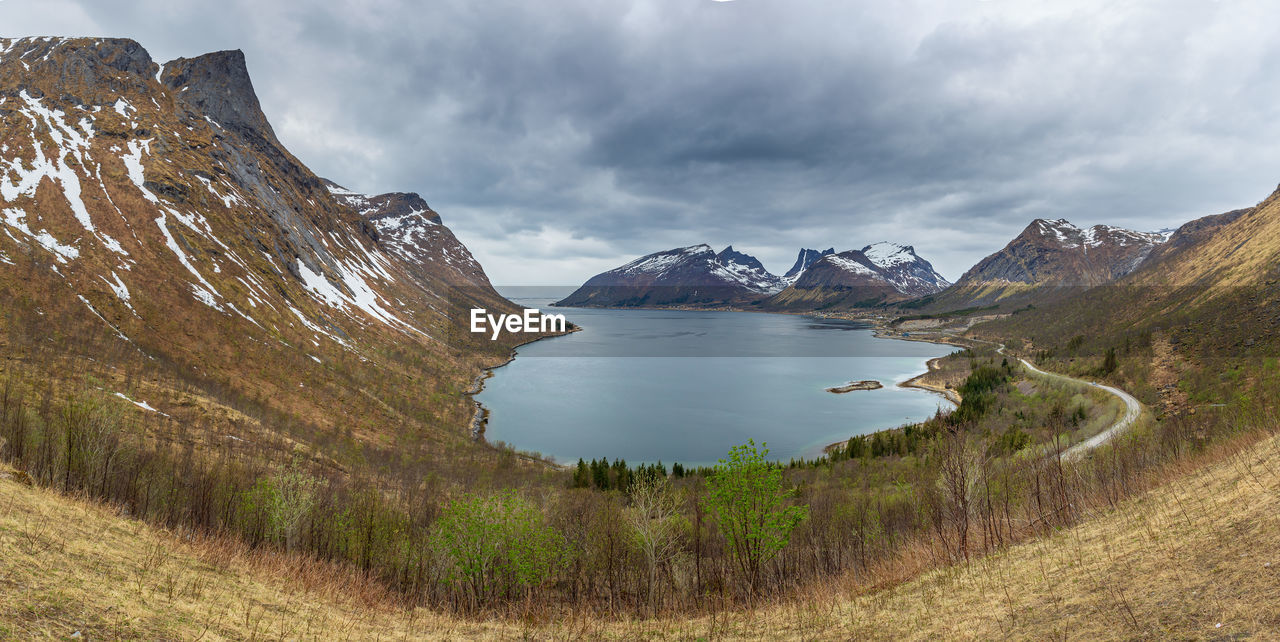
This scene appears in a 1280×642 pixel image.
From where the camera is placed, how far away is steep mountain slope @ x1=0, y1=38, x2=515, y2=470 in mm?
51688

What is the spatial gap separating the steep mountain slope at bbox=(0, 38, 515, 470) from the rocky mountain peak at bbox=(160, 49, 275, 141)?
0.65 m

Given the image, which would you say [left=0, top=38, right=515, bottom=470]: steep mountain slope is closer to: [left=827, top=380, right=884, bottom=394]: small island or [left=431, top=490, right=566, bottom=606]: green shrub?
[left=431, top=490, right=566, bottom=606]: green shrub

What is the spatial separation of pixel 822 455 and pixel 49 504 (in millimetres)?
71319

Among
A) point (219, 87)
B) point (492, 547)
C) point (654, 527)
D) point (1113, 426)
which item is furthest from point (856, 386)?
point (219, 87)

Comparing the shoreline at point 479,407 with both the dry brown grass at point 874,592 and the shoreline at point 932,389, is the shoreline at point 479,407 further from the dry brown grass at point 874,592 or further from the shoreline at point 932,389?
the shoreline at point 932,389

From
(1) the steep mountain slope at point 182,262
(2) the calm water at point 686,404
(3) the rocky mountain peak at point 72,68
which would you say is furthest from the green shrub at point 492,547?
(3) the rocky mountain peak at point 72,68

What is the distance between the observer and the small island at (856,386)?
11169 cm

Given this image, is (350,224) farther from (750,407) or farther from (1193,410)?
(1193,410)

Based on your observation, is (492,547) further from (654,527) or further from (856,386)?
(856,386)

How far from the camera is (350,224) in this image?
169 meters

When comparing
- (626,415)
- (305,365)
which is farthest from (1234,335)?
(305,365)

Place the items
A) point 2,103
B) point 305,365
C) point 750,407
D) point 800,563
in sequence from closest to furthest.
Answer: point 800,563 → point 305,365 → point 2,103 → point 750,407

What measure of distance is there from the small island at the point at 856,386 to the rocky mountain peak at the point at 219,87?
6546 inches

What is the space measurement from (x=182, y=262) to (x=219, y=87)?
92.6 metres
